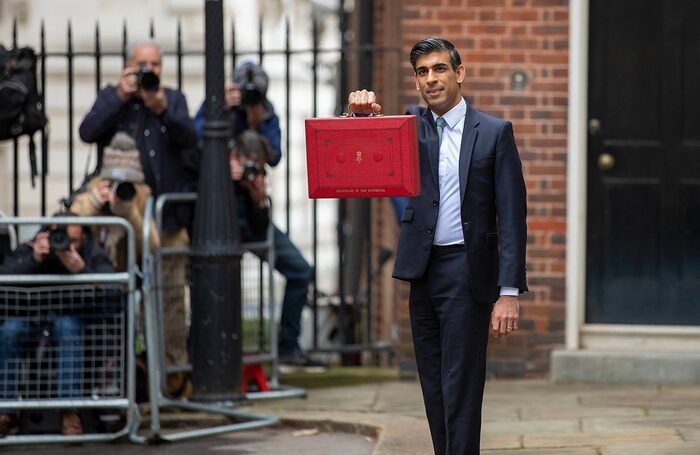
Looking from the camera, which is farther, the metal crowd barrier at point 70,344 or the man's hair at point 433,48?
the metal crowd barrier at point 70,344

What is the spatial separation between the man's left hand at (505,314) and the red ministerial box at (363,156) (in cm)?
56

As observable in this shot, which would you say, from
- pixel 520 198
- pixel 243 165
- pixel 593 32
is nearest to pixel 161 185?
pixel 243 165

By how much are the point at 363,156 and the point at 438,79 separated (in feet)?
1.39

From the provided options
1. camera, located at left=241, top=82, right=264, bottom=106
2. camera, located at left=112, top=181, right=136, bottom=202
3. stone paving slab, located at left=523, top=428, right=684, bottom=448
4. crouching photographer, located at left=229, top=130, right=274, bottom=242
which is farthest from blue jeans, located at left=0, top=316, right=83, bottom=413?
stone paving slab, located at left=523, top=428, right=684, bottom=448

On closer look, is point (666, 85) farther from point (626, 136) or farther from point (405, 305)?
point (405, 305)

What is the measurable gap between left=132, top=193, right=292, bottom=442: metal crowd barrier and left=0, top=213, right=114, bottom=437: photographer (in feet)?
1.15

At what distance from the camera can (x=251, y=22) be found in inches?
1107

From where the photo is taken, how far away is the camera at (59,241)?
25.8 feet

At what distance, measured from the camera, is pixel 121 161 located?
8445 millimetres

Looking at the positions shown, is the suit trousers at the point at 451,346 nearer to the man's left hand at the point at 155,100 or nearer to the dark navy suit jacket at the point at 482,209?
the dark navy suit jacket at the point at 482,209

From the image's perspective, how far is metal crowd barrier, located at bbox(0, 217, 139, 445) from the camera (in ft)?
26.2

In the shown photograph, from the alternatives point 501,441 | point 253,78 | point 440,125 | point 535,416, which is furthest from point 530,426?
point 253,78

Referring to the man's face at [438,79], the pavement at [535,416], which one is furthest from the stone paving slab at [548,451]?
the man's face at [438,79]

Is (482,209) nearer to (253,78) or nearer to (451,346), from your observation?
(451,346)
